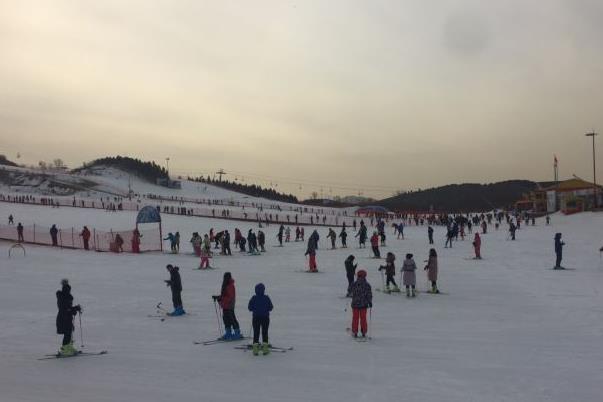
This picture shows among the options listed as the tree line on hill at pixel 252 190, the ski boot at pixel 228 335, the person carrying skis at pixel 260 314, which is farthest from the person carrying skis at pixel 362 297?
the tree line on hill at pixel 252 190

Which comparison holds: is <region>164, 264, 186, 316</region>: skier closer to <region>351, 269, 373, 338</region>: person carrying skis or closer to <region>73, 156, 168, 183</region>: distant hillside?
<region>351, 269, 373, 338</region>: person carrying skis

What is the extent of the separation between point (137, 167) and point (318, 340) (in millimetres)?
160953

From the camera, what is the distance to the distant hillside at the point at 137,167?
15930 centimetres

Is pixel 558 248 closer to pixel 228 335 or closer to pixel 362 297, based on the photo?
pixel 362 297

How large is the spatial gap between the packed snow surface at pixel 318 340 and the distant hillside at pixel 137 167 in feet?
460

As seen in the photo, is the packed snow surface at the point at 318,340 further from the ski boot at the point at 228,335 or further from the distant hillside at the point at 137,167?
the distant hillside at the point at 137,167

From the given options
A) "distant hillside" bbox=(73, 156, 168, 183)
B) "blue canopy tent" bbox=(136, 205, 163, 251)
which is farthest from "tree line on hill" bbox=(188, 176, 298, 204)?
"blue canopy tent" bbox=(136, 205, 163, 251)

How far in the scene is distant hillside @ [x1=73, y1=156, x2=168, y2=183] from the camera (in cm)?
15930

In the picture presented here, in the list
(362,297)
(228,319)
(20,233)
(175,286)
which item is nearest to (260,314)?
(228,319)

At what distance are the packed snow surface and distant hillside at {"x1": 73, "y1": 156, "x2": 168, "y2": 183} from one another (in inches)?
5518

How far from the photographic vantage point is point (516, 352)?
943 cm

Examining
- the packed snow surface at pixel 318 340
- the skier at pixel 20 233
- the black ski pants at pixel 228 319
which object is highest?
the skier at pixel 20 233

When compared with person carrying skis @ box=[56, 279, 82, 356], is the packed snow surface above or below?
below

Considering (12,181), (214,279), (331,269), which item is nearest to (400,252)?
(331,269)
